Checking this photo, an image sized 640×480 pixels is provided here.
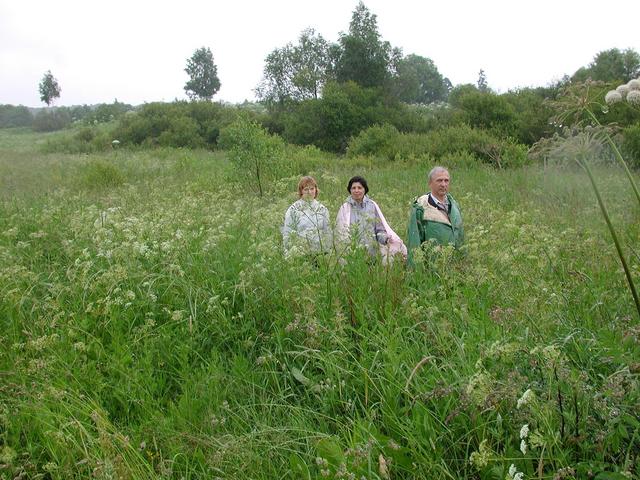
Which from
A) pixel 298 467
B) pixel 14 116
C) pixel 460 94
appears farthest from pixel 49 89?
pixel 298 467

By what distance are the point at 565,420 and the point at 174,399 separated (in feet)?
7.43

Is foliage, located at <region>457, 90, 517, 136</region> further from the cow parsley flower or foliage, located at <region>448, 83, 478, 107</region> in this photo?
the cow parsley flower

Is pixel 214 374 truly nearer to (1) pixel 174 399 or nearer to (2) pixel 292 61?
(1) pixel 174 399

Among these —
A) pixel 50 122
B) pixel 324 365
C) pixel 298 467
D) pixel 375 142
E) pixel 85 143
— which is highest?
pixel 50 122

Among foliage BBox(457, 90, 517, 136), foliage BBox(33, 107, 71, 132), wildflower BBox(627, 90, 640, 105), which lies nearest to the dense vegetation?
wildflower BBox(627, 90, 640, 105)

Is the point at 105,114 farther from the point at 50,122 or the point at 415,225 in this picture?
the point at 415,225

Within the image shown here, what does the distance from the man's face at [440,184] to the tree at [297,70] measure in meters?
44.6

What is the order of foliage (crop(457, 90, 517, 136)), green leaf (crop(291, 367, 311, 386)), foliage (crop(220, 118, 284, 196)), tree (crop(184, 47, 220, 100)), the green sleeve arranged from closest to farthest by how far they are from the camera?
green leaf (crop(291, 367, 311, 386))
the green sleeve
foliage (crop(220, 118, 284, 196))
foliage (crop(457, 90, 517, 136))
tree (crop(184, 47, 220, 100))

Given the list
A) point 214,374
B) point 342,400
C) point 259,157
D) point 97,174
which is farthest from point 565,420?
point 97,174

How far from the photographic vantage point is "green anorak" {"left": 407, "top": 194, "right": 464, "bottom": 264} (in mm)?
5461

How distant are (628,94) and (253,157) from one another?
11.3m

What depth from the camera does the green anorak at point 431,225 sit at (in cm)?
546

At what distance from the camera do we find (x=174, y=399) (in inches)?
132

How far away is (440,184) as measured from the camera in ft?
18.5
